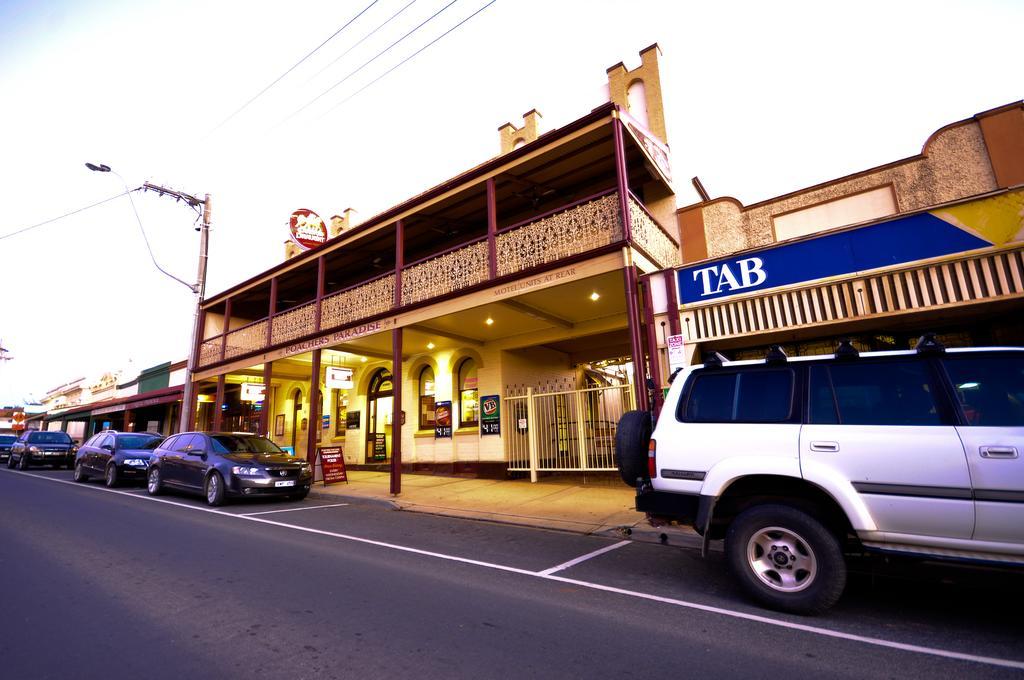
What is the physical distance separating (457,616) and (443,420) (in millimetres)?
11174

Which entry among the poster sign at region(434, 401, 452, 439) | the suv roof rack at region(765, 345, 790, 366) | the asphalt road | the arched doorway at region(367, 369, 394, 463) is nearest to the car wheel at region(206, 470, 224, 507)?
the asphalt road

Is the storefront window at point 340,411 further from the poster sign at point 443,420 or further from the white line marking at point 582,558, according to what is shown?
the white line marking at point 582,558

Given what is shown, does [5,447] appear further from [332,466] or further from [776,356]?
[776,356]

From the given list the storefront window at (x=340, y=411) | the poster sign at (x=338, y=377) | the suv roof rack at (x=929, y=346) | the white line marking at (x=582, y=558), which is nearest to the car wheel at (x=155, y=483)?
the poster sign at (x=338, y=377)

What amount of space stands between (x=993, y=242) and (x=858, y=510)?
5868mm

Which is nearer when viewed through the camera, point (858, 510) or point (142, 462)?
point (858, 510)

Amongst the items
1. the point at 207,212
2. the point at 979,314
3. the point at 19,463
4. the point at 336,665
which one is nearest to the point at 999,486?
the point at 336,665

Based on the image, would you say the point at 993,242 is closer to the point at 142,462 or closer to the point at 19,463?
the point at 142,462

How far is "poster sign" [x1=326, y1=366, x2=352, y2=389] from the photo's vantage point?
44.1ft

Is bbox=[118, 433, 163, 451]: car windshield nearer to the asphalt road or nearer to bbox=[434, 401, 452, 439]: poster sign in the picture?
bbox=[434, 401, 452, 439]: poster sign

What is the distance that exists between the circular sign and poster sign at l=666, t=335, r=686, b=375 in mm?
12258

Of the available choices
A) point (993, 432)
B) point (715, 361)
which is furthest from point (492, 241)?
point (993, 432)

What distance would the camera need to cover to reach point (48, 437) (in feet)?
69.1

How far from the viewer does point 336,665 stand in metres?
3.06
